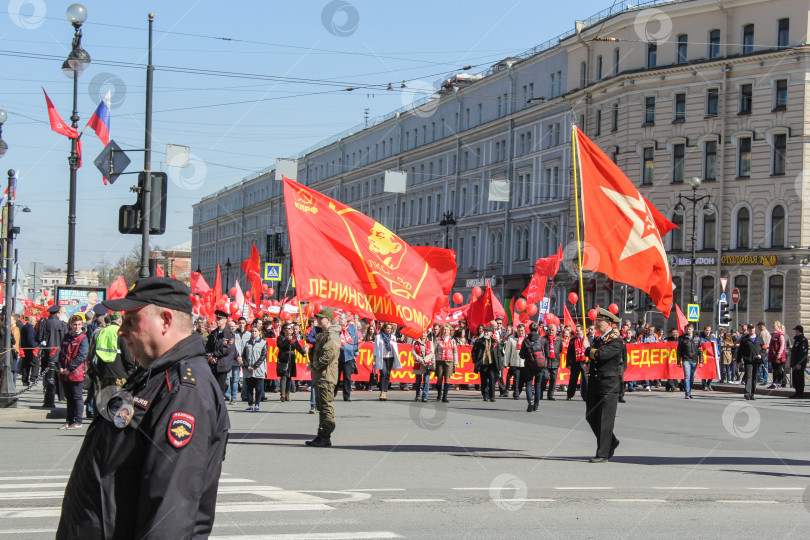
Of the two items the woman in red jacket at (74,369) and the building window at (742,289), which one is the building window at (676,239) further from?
the woman in red jacket at (74,369)

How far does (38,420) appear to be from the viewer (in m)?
17.7

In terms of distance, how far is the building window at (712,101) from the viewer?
5762cm

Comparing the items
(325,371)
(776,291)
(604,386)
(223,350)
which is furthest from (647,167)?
(604,386)

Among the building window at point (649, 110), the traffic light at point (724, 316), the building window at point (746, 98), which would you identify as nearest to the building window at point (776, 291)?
the building window at point (746, 98)

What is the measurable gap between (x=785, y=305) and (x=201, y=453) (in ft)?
175

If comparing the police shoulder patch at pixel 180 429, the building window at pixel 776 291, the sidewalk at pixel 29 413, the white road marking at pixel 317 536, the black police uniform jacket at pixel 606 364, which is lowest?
the sidewalk at pixel 29 413

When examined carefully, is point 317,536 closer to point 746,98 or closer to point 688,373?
point 688,373

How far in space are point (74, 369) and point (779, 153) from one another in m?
46.4

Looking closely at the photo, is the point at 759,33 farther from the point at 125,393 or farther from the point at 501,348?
the point at 125,393

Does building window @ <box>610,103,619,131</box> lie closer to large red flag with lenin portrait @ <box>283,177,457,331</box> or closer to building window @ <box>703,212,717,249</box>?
building window @ <box>703,212,717,249</box>

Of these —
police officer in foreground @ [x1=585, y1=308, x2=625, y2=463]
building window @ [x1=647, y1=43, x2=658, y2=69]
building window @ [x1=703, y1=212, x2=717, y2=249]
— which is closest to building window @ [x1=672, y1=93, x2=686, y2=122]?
building window @ [x1=647, y1=43, x2=658, y2=69]

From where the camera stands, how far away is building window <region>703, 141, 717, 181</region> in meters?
58.1

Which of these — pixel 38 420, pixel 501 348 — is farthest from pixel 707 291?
pixel 38 420

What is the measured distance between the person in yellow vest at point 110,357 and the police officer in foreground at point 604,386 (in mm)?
6301
